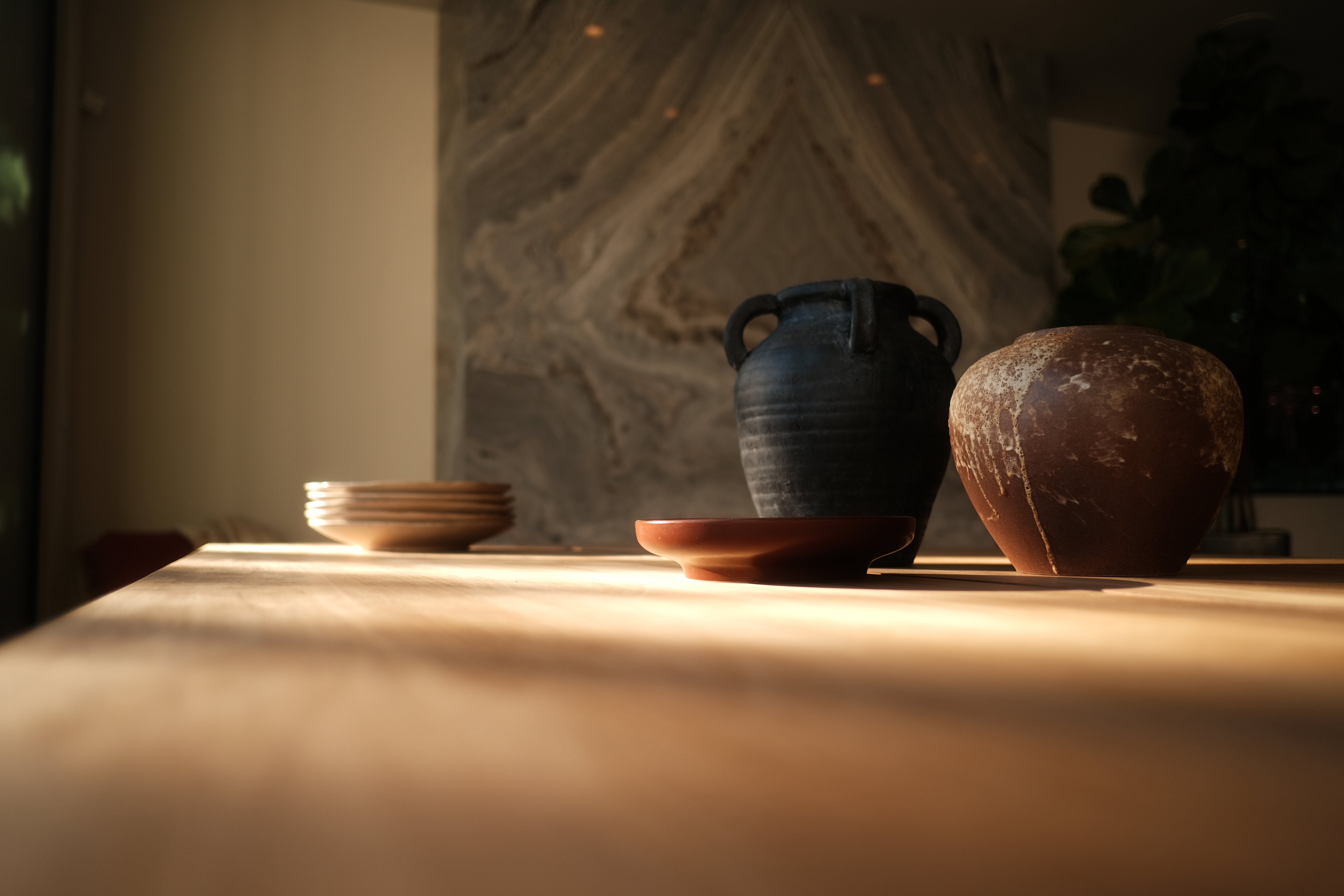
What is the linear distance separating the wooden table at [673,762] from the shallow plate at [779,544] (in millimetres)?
198

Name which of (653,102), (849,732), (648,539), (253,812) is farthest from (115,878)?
(653,102)

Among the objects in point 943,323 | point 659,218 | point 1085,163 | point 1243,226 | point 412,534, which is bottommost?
point 412,534

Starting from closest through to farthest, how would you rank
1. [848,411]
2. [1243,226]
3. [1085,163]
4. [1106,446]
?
[1106,446], [848,411], [1243,226], [1085,163]

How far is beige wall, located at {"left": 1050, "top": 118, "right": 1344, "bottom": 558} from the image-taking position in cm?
450

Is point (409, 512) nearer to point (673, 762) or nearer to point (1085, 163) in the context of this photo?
point (673, 762)

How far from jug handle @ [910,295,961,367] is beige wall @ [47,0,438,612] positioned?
2471 mm

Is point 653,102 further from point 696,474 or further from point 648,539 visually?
point 648,539

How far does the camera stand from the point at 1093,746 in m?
0.16

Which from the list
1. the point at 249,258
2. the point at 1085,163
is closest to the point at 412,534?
the point at 249,258

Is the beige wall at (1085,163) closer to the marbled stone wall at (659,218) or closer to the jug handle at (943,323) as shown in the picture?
the marbled stone wall at (659,218)

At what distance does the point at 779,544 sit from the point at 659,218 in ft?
8.68

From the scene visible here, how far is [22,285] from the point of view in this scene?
2461mm

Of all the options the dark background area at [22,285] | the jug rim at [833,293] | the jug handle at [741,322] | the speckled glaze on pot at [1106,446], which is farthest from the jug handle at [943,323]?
the dark background area at [22,285]

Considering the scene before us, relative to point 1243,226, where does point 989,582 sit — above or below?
below
